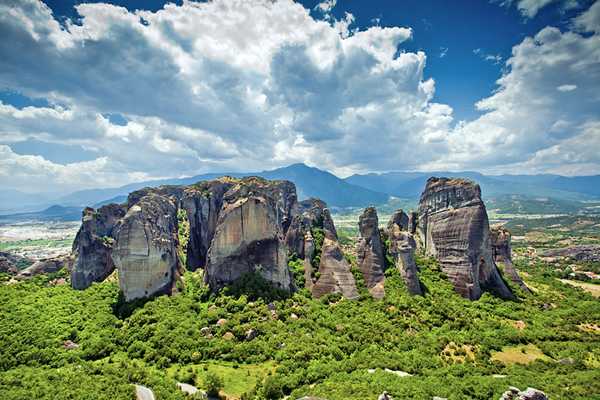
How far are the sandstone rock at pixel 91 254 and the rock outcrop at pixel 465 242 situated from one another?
59.2 metres

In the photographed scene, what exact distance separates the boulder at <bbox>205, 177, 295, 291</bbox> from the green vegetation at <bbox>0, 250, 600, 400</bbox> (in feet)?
7.16

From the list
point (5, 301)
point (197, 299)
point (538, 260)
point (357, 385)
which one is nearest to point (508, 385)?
point (357, 385)

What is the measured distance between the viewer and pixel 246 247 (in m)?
47.0

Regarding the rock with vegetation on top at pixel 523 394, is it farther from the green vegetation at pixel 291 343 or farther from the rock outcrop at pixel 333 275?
the rock outcrop at pixel 333 275

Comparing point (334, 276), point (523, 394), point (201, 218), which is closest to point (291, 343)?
point (334, 276)

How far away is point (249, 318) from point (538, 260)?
117068mm

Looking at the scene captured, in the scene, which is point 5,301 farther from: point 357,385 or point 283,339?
point 357,385

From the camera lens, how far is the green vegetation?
26828 millimetres

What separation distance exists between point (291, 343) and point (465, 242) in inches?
1264

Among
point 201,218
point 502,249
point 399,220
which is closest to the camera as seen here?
point 502,249

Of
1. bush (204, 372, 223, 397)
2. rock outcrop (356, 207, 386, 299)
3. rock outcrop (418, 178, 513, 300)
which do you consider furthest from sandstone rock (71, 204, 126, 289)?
rock outcrop (418, 178, 513, 300)

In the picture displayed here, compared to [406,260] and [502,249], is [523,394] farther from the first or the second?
[502,249]

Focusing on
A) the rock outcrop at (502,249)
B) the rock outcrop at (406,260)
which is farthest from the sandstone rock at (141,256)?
the rock outcrop at (502,249)

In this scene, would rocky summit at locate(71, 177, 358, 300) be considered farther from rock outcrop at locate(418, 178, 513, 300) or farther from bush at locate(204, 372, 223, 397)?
bush at locate(204, 372, 223, 397)
